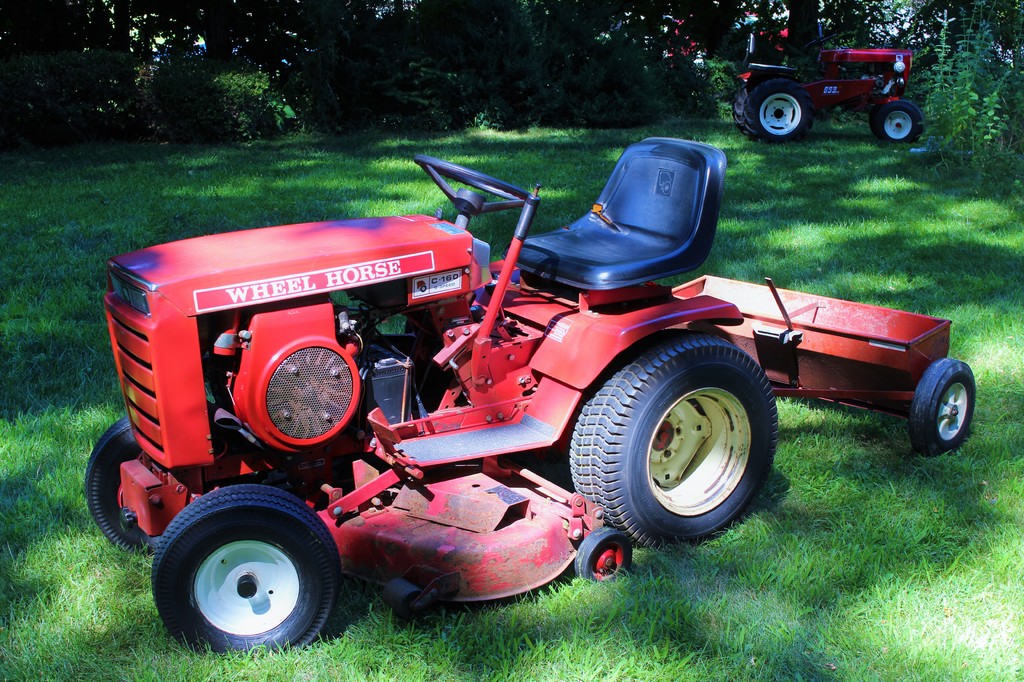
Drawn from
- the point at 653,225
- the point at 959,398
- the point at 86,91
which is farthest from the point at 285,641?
the point at 86,91

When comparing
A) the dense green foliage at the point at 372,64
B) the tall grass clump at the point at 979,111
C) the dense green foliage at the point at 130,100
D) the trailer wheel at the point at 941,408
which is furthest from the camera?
the dense green foliage at the point at 372,64

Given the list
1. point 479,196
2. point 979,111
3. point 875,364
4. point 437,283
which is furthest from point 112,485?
point 979,111

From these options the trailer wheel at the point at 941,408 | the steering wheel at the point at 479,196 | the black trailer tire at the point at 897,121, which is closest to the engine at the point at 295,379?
the steering wheel at the point at 479,196

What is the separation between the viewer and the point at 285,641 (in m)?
2.73

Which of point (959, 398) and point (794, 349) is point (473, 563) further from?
point (959, 398)

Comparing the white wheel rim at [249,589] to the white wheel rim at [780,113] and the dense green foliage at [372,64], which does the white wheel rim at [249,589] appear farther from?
the white wheel rim at [780,113]

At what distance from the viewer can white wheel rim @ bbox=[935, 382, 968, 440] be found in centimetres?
387

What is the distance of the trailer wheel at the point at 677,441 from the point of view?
123 inches

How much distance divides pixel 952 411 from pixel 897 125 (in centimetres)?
824

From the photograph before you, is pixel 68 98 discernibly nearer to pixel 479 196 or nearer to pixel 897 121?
pixel 897 121

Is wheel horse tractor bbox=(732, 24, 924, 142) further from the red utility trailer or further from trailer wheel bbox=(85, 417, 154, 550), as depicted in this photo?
trailer wheel bbox=(85, 417, 154, 550)

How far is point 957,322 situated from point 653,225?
8.05 feet

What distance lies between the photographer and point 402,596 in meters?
2.76

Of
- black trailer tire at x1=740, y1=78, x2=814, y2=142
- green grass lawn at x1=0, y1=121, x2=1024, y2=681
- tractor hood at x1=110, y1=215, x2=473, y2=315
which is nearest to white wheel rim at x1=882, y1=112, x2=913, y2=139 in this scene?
black trailer tire at x1=740, y1=78, x2=814, y2=142
